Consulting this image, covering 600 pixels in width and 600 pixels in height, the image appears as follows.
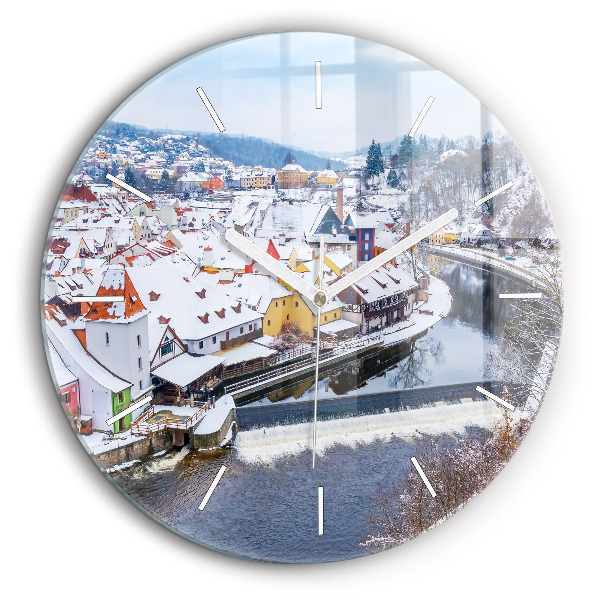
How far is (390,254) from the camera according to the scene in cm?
160

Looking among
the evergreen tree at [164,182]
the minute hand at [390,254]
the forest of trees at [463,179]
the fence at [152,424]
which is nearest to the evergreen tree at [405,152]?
the forest of trees at [463,179]

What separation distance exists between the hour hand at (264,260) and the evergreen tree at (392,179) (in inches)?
11.3

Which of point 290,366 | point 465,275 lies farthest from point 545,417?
point 290,366

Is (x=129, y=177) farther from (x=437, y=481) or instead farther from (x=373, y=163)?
(x=437, y=481)

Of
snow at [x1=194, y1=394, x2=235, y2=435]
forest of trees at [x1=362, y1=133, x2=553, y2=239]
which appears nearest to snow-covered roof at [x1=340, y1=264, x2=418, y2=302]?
forest of trees at [x1=362, y1=133, x2=553, y2=239]

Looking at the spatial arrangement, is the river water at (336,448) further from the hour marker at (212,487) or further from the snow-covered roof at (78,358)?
the snow-covered roof at (78,358)

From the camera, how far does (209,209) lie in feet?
5.19

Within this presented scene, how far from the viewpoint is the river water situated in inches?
63.8

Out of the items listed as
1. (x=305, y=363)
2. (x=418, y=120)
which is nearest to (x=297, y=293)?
(x=305, y=363)

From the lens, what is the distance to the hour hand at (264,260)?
1581 millimetres

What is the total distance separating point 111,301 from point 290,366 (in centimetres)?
42

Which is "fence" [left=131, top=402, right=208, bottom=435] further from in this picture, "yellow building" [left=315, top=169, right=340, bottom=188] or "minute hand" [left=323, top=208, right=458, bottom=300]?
"yellow building" [left=315, top=169, right=340, bottom=188]
